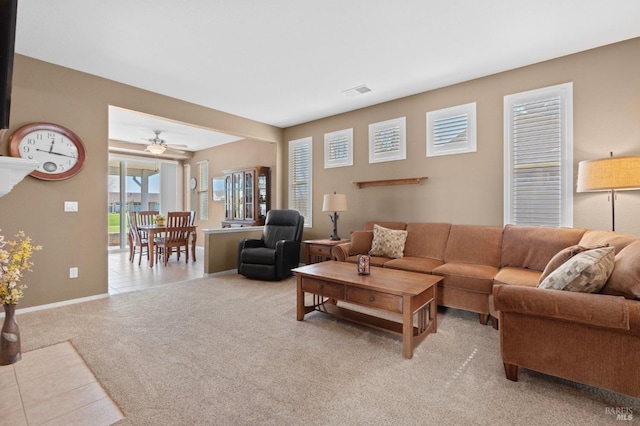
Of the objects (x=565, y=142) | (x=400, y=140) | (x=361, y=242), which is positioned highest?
(x=400, y=140)

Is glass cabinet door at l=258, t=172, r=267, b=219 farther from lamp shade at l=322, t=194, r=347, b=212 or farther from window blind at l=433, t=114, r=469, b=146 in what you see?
window blind at l=433, t=114, r=469, b=146

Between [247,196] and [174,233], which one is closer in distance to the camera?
[174,233]

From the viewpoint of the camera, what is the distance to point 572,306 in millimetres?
1677

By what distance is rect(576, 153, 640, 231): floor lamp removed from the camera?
235 centimetres

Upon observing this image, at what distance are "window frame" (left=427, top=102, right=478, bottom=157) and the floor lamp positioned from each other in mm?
1319

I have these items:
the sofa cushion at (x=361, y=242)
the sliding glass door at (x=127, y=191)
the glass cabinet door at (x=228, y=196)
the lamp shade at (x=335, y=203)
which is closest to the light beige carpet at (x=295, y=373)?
the sofa cushion at (x=361, y=242)

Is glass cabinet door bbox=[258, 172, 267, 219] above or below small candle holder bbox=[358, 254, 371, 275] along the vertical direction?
above

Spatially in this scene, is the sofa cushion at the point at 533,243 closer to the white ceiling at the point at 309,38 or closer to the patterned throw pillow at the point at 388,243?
the patterned throw pillow at the point at 388,243

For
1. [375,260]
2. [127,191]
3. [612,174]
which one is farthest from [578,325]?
[127,191]

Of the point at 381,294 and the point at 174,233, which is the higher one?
the point at 174,233

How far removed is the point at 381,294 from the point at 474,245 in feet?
5.57

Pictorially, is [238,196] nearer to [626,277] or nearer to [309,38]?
[309,38]

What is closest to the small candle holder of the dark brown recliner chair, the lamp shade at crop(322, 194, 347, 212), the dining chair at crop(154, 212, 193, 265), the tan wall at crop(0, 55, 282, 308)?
the lamp shade at crop(322, 194, 347, 212)

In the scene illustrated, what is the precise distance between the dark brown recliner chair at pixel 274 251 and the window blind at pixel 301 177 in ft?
2.45
